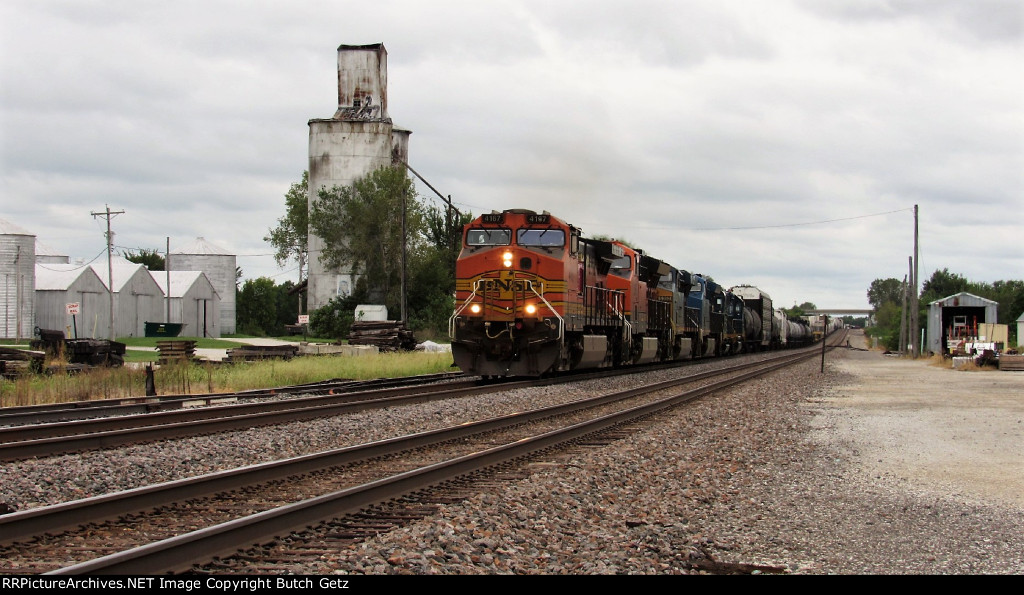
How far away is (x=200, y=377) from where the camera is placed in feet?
62.1

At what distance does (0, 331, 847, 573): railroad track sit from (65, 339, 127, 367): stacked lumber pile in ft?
52.2

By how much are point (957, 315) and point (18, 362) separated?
4674 centimetres

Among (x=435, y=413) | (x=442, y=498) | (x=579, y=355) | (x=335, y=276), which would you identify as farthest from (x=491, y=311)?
(x=335, y=276)

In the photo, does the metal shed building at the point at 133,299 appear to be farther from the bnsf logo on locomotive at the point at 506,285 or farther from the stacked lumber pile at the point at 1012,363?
the stacked lumber pile at the point at 1012,363

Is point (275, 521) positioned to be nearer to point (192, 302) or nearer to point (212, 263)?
point (192, 302)

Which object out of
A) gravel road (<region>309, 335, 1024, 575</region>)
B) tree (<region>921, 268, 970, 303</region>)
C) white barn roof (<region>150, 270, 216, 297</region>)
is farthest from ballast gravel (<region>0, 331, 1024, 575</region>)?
tree (<region>921, 268, 970, 303</region>)

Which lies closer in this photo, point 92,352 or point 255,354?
point 92,352

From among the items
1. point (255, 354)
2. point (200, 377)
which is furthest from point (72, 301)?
point (200, 377)

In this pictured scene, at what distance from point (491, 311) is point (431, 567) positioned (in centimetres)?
1353

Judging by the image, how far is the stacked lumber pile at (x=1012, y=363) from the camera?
95.7 feet

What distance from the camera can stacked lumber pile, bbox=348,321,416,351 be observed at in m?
33.3

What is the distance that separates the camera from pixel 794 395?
18047 millimetres
